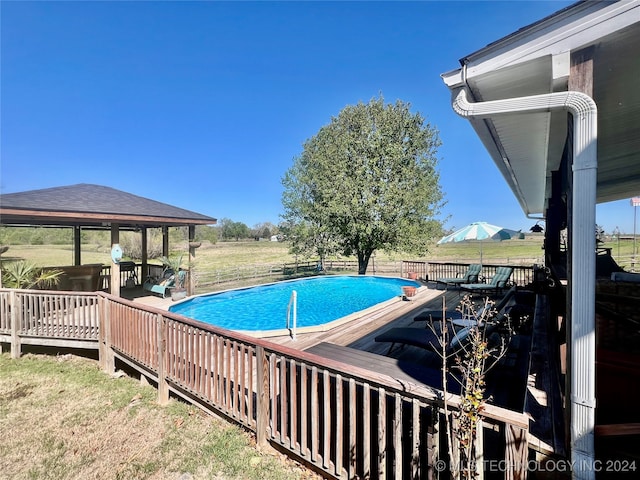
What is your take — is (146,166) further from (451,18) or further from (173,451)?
(173,451)

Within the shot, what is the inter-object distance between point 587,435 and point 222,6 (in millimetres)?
13005

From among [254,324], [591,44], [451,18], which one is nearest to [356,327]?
[254,324]

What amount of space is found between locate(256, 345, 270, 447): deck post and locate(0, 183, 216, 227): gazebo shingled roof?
6.81 m

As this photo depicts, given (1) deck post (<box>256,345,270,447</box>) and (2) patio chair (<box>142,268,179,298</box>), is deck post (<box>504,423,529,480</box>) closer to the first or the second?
(1) deck post (<box>256,345,270,447</box>)

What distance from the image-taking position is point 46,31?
9797 millimetres

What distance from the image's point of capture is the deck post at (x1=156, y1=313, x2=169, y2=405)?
3997mm

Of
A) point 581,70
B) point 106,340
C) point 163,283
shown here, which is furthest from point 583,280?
point 163,283

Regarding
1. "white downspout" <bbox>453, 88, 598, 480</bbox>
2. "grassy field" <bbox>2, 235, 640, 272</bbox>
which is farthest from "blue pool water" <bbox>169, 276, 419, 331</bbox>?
"white downspout" <bbox>453, 88, 598, 480</bbox>

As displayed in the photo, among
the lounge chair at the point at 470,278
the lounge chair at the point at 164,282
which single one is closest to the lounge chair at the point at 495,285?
the lounge chair at the point at 470,278

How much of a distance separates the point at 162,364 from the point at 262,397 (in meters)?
2.03

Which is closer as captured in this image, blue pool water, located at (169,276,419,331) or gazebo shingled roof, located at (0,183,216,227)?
gazebo shingled roof, located at (0,183,216,227)

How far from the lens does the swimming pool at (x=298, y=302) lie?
9.34 meters

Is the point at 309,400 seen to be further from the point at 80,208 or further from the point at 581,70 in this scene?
the point at 80,208

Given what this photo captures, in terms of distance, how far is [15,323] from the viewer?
592cm
